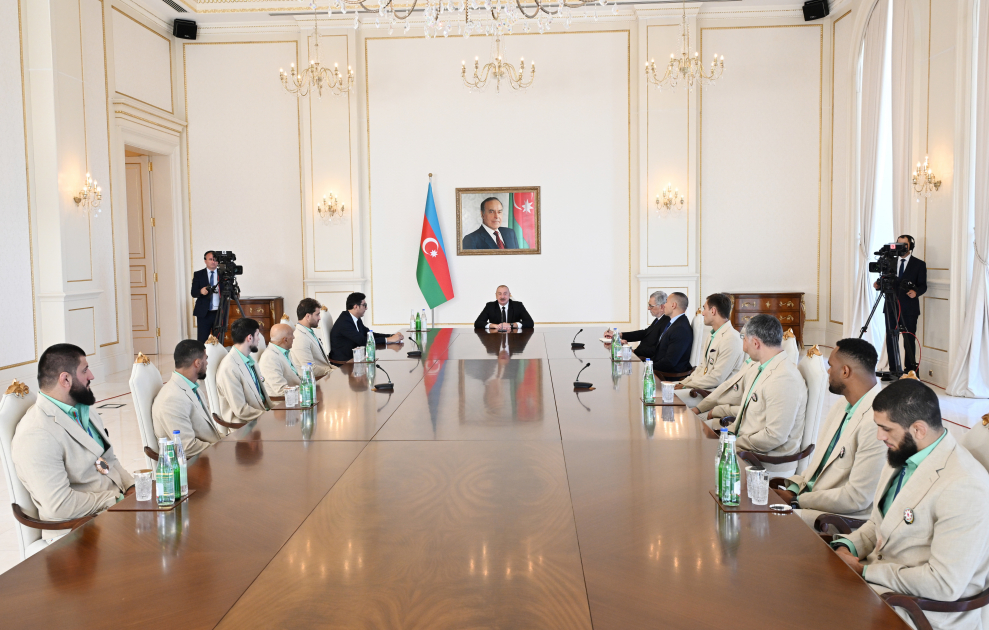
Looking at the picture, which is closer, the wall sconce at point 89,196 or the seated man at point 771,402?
→ the seated man at point 771,402

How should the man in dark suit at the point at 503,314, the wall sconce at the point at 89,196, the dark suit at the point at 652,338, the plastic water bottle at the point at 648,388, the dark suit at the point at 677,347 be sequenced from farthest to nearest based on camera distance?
the wall sconce at the point at 89,196, the man in dark suit at the point at 503,314, the dark suit at the point at 652,338, the dark suit at the point at 677,347, the plastic water bottle at the point at 648,388

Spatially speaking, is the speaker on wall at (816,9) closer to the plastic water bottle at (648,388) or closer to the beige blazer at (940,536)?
the plastic water bottle at (648,388)

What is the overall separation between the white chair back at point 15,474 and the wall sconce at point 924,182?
24.9 ft

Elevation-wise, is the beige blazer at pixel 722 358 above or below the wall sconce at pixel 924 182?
below

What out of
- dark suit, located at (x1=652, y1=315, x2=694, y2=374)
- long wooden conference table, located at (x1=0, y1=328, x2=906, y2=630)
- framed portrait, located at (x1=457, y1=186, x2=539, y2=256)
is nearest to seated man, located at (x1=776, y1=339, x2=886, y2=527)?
long wooden conference table, located at (x1=0, y1=328, x2=906, y2=630)

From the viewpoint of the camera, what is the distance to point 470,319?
10.1 metres

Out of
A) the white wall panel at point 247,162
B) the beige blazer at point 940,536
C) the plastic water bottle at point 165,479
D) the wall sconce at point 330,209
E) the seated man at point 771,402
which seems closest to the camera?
the beige blazer at point 940,536

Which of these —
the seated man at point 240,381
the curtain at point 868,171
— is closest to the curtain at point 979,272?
the curtain at point 868,171

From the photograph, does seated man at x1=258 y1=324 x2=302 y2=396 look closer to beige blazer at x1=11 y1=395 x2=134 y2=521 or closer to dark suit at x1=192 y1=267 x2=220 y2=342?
beige blazer at x1=11 y1=395 x2=134 y2=521

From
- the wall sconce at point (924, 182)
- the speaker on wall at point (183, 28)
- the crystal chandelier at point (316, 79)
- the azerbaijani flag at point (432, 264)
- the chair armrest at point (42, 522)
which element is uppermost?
the speaker on wall at point (183, 28)

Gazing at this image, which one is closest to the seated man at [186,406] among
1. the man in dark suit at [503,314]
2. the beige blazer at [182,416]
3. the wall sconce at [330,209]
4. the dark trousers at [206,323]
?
the beige blazer at [182,416]

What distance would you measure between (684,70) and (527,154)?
2336mm

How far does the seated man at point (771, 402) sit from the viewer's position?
3.51 metres

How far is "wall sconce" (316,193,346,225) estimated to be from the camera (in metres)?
9.84
